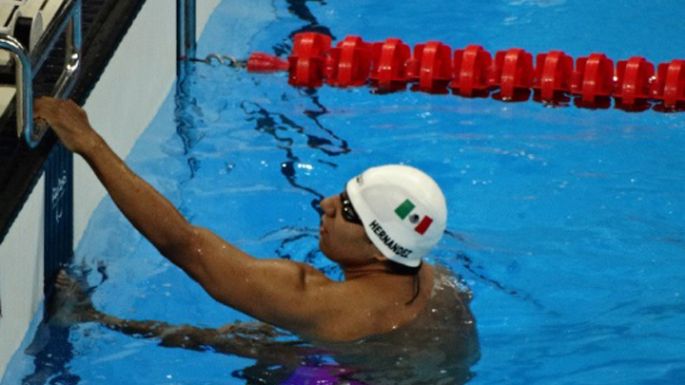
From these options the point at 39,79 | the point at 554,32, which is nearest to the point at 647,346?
the point at 39,79

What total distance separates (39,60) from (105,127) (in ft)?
4.32

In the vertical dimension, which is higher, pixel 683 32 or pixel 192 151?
pixel 683 32

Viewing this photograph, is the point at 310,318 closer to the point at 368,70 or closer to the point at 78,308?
the point at 78,308

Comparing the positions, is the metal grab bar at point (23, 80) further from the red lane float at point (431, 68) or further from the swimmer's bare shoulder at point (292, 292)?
the red lane float at point (431, 68)

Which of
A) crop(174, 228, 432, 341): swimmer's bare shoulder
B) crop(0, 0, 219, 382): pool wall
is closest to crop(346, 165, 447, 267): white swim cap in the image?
crop(174, 228, 432, 341): swimmer's bare shoulder

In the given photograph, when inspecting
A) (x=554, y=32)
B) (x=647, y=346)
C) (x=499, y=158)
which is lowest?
(x=647, y=346)

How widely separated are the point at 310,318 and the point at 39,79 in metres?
1.56

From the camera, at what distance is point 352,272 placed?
412 centimetres

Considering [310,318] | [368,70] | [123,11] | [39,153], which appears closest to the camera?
[310,318]

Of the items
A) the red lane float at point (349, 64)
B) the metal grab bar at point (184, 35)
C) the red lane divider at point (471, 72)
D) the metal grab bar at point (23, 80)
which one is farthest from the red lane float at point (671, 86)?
the metal grab bar at point (23, 80)

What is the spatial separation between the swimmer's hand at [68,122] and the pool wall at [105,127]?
39cm

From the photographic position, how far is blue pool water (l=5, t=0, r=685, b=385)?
4.84 metres

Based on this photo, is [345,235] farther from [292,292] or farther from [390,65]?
[390,65]

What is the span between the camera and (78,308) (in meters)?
4.77
